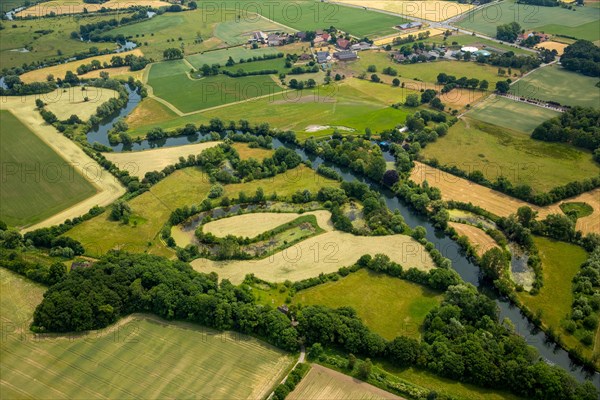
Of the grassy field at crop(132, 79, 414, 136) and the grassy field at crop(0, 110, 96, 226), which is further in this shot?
the grassy field at crop(132, 79, 414, 136)

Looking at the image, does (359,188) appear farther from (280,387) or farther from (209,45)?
(209,45)

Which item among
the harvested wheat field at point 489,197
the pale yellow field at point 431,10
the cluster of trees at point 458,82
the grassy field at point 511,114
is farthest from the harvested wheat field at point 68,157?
the pale yellow field at point 431,10

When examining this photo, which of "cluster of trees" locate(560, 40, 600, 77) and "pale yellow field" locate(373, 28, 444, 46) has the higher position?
"pale yellow field" locate(373, 28, 444, 46)

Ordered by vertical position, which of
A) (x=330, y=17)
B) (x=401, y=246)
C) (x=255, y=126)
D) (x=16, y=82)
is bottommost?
(x=401, y=246)

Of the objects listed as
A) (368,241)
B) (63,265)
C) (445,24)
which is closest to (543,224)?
(368,241)

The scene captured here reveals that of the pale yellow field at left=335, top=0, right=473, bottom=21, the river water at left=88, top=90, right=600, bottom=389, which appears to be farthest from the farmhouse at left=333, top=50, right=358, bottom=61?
the river water at left=88, top=90, right=600, bottom=389

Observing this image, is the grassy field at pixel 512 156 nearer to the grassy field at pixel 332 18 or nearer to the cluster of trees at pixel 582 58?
the cluster of trees at pixel 582 58

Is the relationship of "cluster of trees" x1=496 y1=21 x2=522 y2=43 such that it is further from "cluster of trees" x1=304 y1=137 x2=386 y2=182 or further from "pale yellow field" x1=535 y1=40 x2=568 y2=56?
"cluster of trees" x1=304 y1=137 x2=386 y2=182
